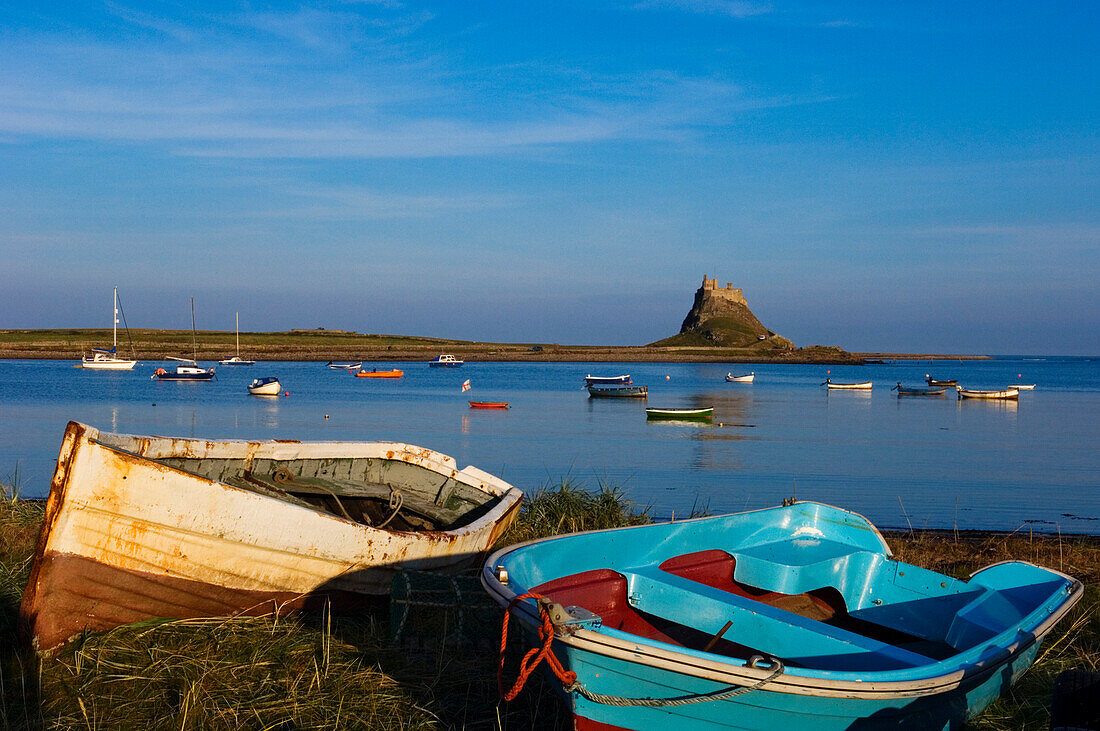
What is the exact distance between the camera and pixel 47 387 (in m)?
53.3

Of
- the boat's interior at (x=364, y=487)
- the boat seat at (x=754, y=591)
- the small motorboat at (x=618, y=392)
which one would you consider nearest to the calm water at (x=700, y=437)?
the small motorboat at (x=618, y=392)

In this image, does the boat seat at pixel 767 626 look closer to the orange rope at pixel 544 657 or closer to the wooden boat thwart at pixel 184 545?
the orange rope at pixel 544 657

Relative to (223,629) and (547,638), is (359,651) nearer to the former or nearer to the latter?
(223,629)

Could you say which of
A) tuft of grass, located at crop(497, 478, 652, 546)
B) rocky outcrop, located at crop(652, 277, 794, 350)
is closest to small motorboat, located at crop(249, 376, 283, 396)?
tuft of grass, located at crop(497, 478, 652, 546)

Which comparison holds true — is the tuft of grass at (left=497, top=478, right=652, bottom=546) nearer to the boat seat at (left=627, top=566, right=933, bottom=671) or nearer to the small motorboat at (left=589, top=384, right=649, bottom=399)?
the boat seat at (left=627, top=566, right=933, bottom=671)

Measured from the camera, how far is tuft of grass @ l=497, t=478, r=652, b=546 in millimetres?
9445

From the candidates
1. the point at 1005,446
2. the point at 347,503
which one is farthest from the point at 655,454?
the point at 347,503

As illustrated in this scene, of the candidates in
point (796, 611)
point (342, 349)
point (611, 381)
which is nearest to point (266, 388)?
point (611, 381)

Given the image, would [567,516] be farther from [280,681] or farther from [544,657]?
[544,657]

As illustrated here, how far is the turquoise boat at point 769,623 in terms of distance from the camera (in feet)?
12.7

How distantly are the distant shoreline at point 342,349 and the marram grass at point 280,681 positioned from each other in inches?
3565

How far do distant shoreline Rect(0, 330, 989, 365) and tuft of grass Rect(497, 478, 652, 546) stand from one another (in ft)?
287

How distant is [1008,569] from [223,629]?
544 centimetres

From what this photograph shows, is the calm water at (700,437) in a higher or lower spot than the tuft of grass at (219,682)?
lower
